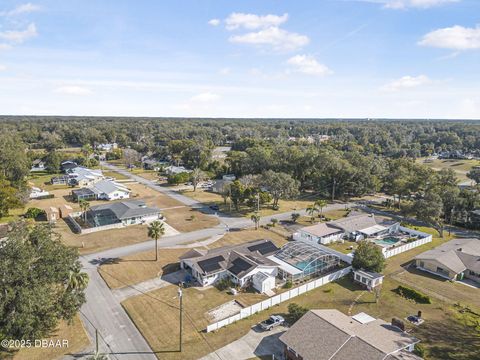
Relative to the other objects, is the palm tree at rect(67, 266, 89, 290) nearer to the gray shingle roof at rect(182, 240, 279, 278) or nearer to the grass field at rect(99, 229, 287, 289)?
the grass field at rect(99, 229, 287, 289)

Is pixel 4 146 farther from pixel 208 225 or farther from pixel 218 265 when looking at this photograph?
pixel 218 265

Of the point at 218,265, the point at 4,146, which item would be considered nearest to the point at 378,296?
the point at 218,265

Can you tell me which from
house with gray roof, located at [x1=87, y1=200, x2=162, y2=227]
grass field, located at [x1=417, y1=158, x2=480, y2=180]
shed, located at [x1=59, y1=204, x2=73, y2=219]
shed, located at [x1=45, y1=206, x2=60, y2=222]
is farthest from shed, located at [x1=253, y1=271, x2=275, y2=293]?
grass field, located at [x1=417, y1=158, x2=480, y2=180]

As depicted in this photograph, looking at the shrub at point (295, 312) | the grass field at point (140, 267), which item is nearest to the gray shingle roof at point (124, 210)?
the grass field at point (140, 267)

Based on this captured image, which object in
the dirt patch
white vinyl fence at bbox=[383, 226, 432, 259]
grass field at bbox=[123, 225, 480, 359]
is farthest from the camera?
white vinyl fence at bbox=[383, 226, 432, 259]

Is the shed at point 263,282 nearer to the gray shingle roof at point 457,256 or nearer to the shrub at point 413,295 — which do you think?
the shrub at point 413,295

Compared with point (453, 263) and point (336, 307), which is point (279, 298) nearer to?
point (336, 307)
